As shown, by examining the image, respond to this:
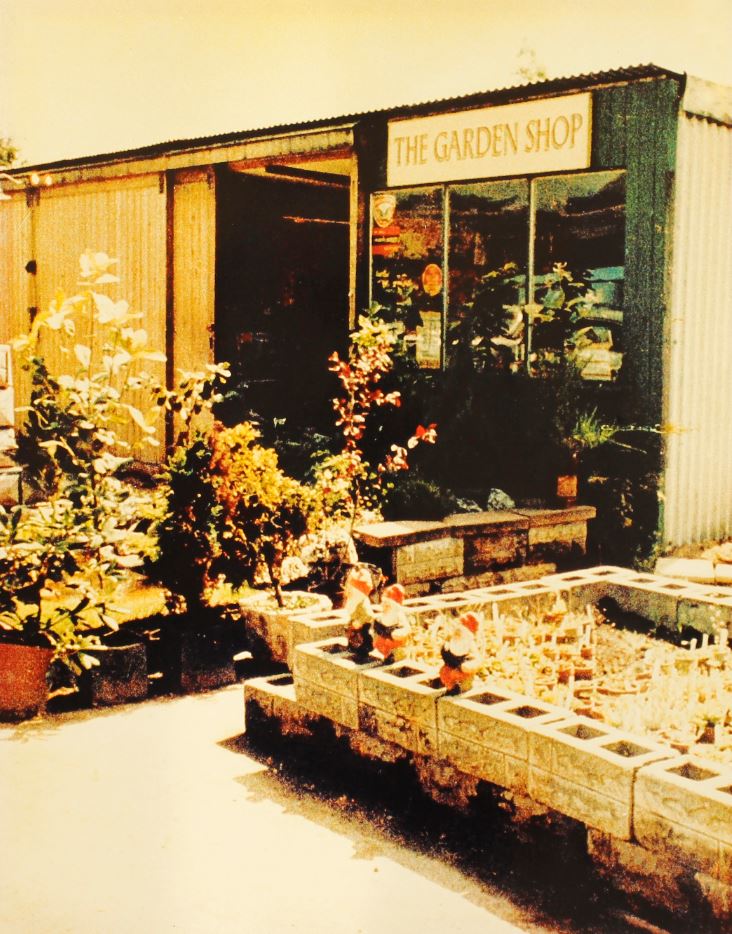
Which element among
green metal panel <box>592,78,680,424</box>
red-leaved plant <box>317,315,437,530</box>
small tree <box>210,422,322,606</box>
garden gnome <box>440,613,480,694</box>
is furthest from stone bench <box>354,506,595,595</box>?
garden gnome <box>440,613,480,694</box>

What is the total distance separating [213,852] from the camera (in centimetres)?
482

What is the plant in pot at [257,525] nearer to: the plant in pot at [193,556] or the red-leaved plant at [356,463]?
the plant in pot at [193,556]

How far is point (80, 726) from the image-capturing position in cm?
643

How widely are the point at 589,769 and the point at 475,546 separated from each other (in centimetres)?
437

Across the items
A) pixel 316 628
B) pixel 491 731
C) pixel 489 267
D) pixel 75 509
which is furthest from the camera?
pixel 489 267

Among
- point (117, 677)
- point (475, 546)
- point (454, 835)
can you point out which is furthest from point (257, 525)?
point (454, 835)

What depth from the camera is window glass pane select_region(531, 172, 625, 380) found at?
9484 mm

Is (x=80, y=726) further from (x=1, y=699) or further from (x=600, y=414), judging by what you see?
(x=600, y=414)

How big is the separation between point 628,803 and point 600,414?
19.1ft

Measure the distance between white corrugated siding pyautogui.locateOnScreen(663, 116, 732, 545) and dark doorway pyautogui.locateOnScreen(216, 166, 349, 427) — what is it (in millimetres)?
4855

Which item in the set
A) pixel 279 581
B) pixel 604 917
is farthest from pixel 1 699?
pixel 604 917

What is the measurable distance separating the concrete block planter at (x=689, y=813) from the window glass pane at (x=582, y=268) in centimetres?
581

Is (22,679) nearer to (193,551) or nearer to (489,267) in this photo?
(193,551)

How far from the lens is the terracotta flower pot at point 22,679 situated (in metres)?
6.42
